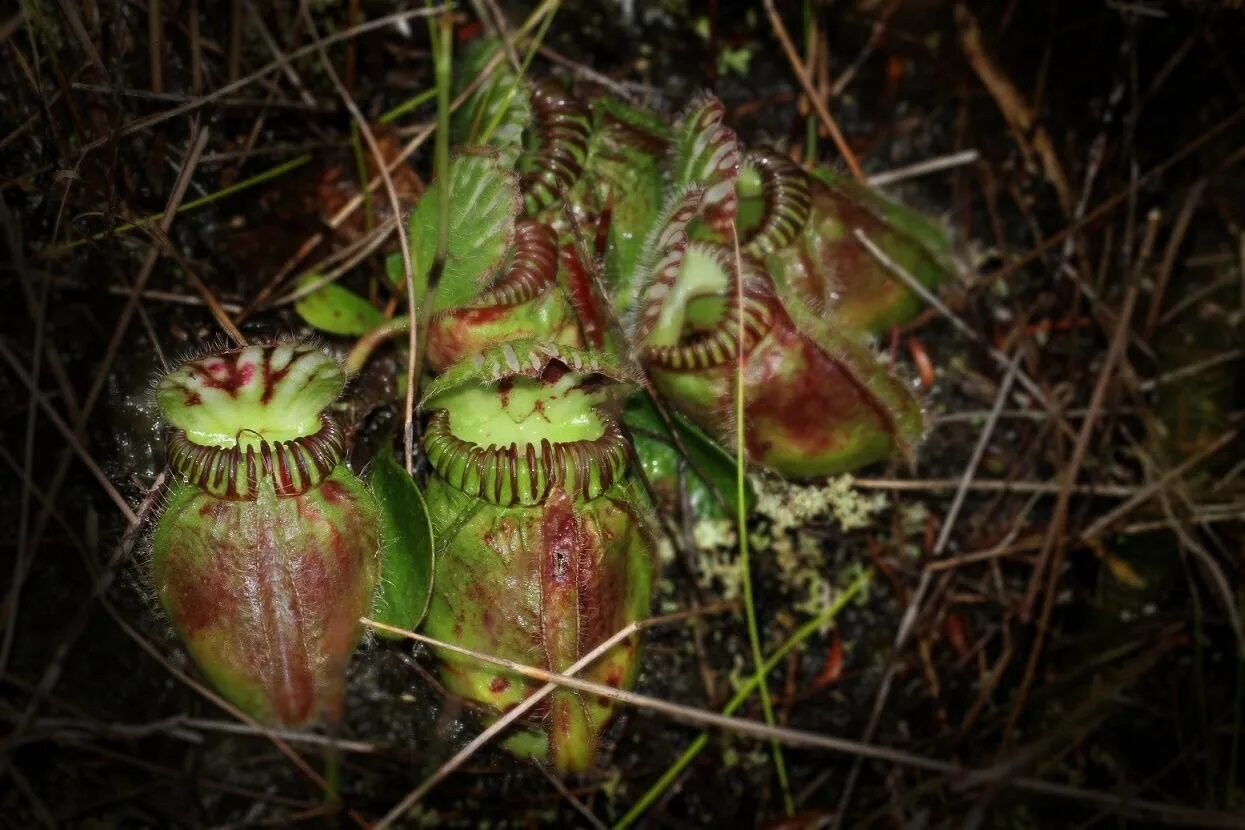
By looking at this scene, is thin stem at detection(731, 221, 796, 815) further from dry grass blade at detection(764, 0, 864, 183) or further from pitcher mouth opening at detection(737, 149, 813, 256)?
dry grass blade at detection(764, 0, 864, 183)

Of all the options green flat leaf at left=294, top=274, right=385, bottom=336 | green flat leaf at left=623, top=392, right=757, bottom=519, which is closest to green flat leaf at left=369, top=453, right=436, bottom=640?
green flat leaf at left=294, top=274, right=385, bottom=336

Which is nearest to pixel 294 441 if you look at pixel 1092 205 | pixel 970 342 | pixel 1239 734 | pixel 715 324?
pixel 715 324

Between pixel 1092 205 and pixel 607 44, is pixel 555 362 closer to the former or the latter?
pixel 607 44

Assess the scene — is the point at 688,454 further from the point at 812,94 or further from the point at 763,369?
the point at 812,94

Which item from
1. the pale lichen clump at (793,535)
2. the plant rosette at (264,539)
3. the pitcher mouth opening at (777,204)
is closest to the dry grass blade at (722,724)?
the plant rosette at (264,539)

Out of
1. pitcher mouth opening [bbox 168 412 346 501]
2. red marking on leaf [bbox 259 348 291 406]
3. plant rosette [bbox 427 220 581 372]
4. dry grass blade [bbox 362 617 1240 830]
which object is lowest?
dry grass blade [bbox 362 617 1240 830]

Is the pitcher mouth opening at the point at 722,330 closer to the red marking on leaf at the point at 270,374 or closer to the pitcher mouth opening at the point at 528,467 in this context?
the pitcher mouth opening at the point at 528,467
